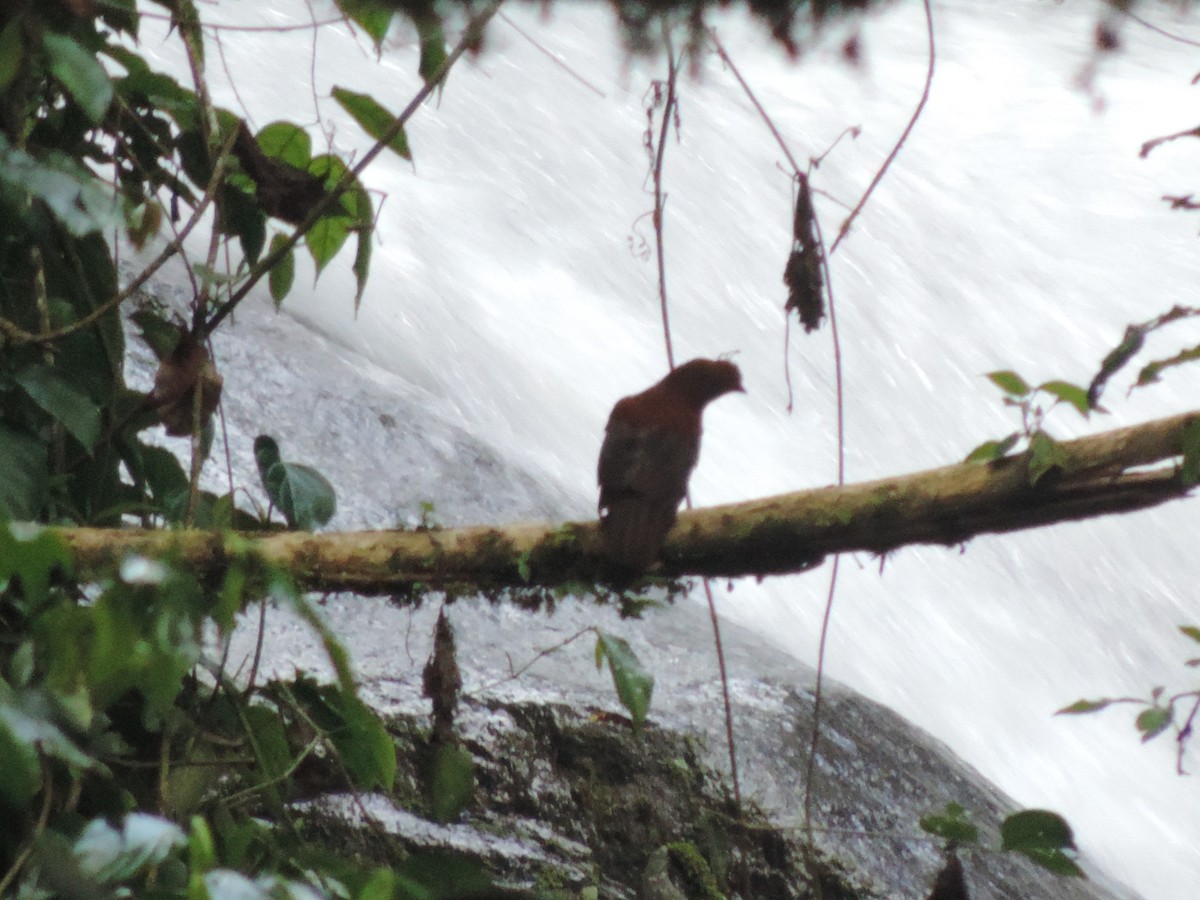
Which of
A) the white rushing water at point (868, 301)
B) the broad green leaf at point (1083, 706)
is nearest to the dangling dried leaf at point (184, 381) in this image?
the broad green leaf at point (1083, 706)

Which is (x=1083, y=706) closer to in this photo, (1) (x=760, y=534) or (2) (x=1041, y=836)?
(2) (x=1041, y=836)

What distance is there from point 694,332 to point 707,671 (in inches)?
165

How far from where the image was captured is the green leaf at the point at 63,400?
1667 millimetres

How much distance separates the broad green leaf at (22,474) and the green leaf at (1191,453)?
1.34 meters

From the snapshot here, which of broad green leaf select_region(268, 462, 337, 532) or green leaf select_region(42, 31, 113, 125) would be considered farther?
broad green leaf select_region(268, 462, 337, 532)

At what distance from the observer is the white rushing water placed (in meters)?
5.88

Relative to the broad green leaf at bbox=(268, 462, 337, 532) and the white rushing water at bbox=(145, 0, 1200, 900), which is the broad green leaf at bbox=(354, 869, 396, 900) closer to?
the broad green leaf at bbox=(268, 462, 337, 532)

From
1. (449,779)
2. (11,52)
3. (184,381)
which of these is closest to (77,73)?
(11,52)

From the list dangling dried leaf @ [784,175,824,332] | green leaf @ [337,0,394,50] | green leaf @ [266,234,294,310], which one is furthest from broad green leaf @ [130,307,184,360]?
dangling dried leaf @ [784,175,824,332]

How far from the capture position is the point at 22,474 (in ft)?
5.39

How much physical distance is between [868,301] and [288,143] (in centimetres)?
653

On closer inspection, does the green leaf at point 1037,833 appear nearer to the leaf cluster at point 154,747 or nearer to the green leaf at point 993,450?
the green leaf at point 993,450

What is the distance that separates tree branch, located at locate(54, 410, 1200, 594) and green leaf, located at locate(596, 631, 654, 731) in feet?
0.31

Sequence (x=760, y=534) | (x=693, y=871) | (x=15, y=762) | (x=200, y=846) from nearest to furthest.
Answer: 1. (x=200, y=846)
2. (x=15, y=762)
3. (x=760, y=534)
4. (x=693, y=871)
